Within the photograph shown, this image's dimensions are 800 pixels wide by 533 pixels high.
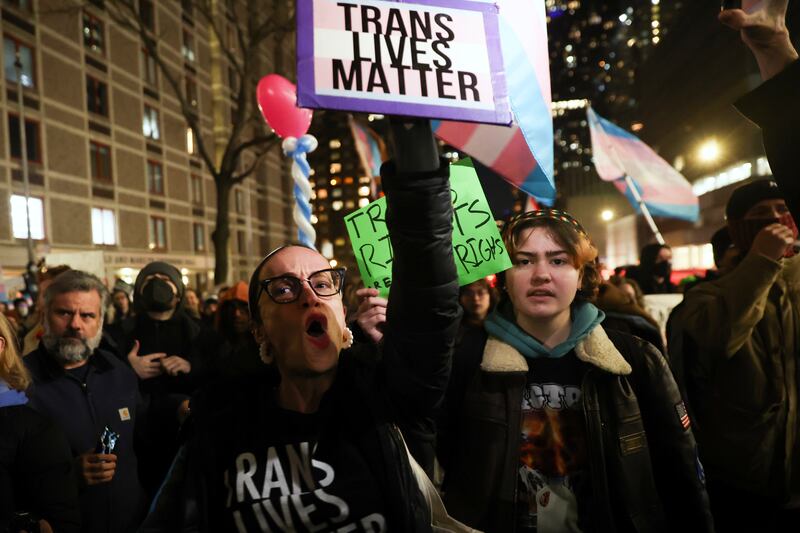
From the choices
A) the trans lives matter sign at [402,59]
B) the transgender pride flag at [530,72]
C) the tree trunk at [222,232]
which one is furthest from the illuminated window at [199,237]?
the trans lives matter sign at [402,59]

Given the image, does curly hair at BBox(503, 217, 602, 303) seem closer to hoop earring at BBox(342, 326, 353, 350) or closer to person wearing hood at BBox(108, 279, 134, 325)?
hoop earring at BBox(342, 326, 353, 350)

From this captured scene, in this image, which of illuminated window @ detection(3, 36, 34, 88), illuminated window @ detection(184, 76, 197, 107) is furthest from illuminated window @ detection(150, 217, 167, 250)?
illuminated window @ detection(3, 36, 34, 88)

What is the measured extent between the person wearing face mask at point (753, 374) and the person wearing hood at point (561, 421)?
84 centimetres

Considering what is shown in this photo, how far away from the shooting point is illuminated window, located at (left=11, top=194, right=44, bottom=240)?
2111 centimetres

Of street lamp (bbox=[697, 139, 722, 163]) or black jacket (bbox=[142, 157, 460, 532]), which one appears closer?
black jacket (bbox=[142, 157, 460, 532])

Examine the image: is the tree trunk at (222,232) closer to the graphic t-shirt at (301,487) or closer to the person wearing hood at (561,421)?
the person wearing hood at (561,421)

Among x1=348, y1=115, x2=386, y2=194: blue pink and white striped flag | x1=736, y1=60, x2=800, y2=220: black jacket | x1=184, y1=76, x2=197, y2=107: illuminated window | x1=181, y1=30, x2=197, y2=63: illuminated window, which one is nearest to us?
x1=736, y1=60, x2=800, y2=220: black jacket

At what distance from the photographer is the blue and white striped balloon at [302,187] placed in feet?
12.6

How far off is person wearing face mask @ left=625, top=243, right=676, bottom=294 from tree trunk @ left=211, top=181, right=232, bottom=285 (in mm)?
13157

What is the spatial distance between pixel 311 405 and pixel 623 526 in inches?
49.8

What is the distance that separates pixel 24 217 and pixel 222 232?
9.68 metres

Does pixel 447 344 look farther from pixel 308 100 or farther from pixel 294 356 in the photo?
pixel 308 100

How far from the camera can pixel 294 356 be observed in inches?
67.1

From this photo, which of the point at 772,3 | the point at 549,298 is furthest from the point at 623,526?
the point at 772,3
